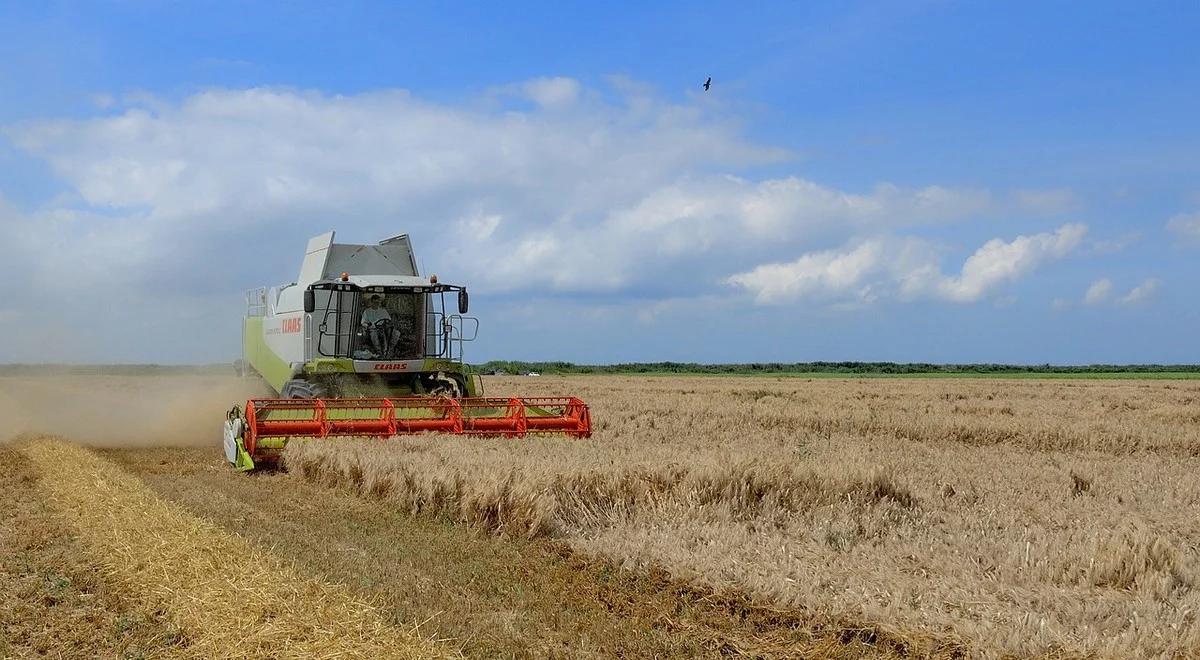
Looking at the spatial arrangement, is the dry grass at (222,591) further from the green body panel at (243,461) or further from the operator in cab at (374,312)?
the operator in cab at (374,312)

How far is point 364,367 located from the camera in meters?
14.2

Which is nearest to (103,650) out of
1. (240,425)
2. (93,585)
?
(93,585)

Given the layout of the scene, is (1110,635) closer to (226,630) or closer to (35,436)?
(226,630)

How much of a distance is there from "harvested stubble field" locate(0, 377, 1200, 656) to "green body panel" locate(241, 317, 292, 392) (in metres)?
3.71

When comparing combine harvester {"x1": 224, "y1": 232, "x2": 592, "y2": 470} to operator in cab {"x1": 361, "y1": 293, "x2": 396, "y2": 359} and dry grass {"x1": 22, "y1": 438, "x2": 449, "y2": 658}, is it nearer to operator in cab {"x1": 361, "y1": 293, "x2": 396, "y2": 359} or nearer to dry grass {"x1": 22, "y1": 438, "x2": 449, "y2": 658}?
operator in cab {"x1": 361, "y1": 293, "x2": 396, "y2": 359}

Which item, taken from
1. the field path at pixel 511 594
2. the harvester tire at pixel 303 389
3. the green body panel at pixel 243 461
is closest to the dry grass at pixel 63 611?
the field path at pixel 511 594

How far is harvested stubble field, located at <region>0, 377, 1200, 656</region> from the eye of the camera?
4688 mm

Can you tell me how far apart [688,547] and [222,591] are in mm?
2715

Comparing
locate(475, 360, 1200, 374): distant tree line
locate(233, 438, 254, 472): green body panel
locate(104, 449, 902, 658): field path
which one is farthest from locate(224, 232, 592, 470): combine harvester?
locate(475, 360, 1200, 374): distant tree line

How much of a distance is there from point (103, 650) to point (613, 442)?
7.16 metres

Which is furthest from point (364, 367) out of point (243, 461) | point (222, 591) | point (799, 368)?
point (799, 368)

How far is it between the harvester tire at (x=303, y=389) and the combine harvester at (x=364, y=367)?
0.02m

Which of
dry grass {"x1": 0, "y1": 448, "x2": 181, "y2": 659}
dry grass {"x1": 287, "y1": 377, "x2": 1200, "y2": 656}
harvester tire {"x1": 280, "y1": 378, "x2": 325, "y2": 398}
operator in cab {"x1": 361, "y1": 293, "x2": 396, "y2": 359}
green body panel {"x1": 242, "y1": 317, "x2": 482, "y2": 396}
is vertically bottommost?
dry grass {"x1": 0, "y1": 448, "x2": 181, "y2": 659}

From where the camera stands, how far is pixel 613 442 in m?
11.4
